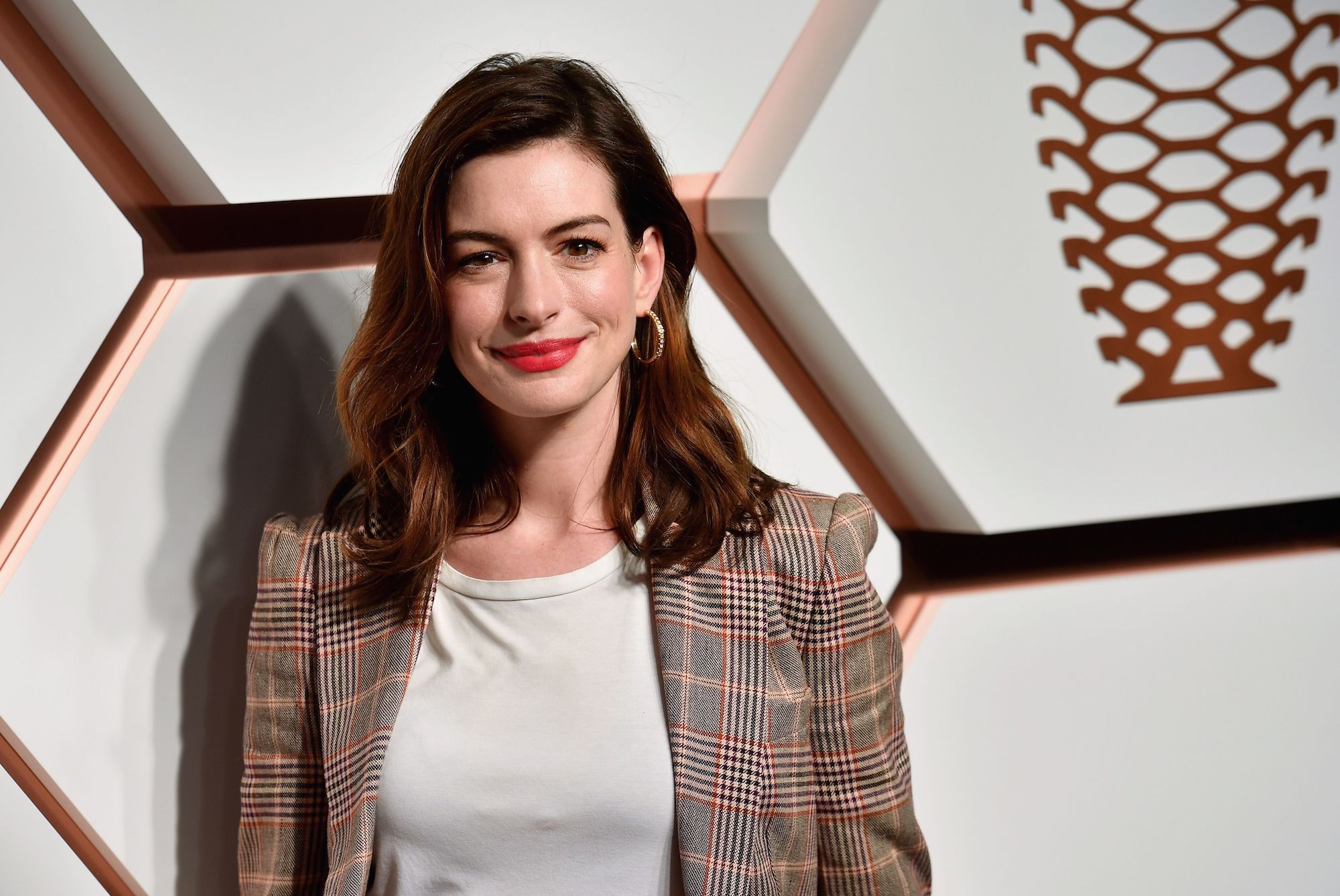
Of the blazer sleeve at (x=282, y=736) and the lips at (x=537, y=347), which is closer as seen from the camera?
the lips at (x=537, y=347)

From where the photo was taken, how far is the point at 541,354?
797mm

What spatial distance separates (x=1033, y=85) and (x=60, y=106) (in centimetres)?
90

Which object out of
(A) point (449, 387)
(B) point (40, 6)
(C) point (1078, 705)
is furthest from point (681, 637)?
(B) point (40, 6)

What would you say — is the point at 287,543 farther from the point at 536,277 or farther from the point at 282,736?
the point at 536,277

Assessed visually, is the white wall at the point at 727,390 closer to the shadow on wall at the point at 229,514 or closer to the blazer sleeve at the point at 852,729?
the shadow on wall at the point at 229,514

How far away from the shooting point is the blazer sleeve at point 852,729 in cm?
85

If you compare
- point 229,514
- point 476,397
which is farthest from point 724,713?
point 229,514

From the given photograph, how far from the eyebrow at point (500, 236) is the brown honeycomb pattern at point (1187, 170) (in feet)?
1.66

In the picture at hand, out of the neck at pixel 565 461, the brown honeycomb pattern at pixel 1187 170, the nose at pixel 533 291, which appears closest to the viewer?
the nose at pixel 533 291

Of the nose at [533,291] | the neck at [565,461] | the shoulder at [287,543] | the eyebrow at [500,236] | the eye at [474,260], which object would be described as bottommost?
the shoulder at [287,543]

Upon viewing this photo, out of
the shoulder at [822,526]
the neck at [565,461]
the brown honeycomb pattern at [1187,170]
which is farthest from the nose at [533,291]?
the brown honeycomb pattern at [1187,170]

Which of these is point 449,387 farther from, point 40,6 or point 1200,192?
point 1200,192

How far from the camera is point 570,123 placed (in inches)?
31.7

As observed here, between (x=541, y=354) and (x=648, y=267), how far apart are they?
0.14 m
